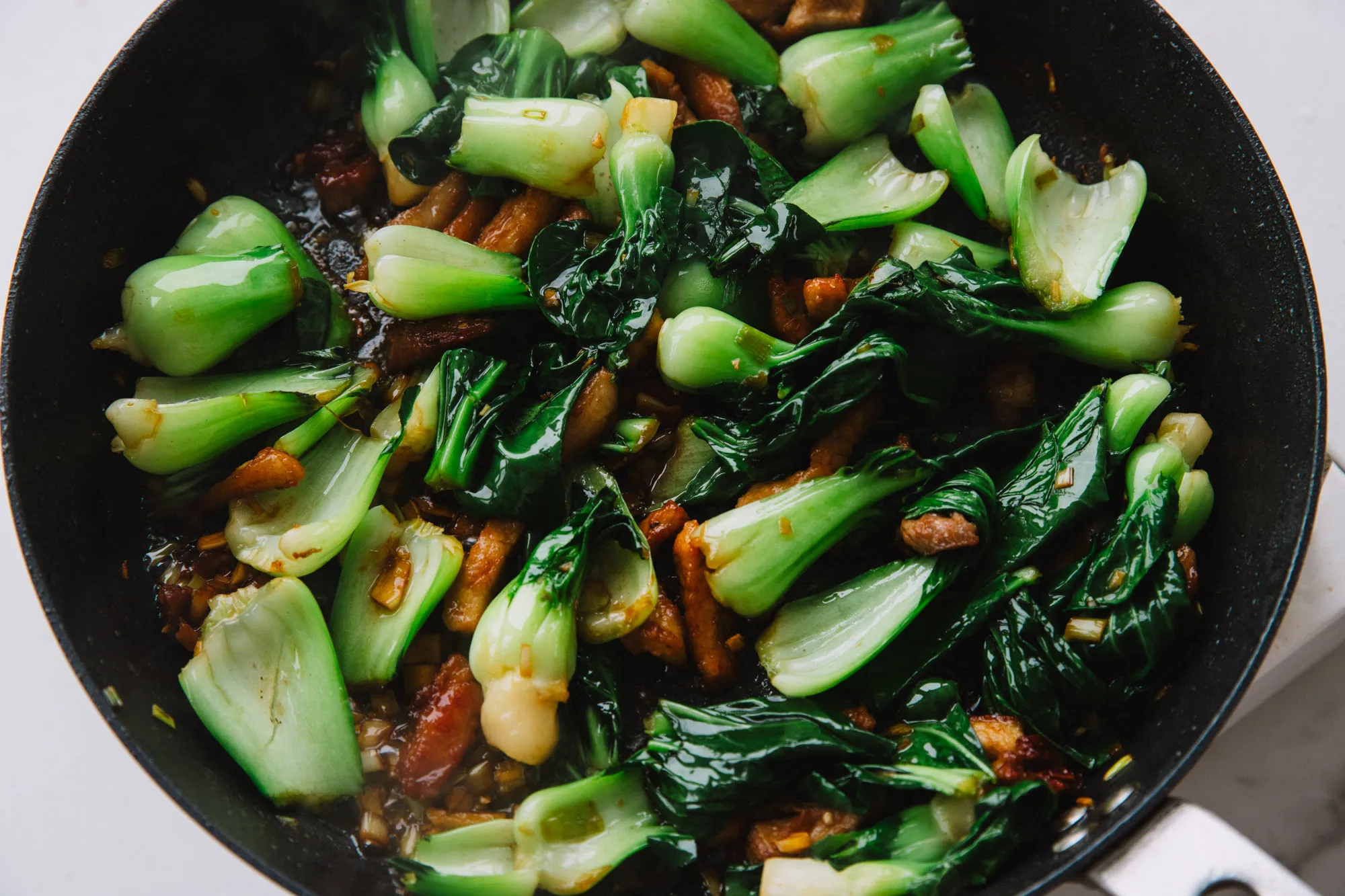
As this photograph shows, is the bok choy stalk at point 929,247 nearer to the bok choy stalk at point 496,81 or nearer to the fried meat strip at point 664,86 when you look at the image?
the fried meat strip at point 664,86

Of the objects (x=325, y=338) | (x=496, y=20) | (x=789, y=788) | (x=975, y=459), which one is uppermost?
(x=496, y=20)

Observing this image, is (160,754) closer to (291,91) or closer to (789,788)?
(789,788)

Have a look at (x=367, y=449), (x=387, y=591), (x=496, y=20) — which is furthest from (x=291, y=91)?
(x=387, y=591)

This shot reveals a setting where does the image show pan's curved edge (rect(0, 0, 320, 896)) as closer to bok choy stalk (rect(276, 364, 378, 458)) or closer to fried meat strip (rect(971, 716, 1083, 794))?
bok choy stalk (rect(276, 364, 378, 458))

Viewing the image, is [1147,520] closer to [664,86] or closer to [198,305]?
[664,86]

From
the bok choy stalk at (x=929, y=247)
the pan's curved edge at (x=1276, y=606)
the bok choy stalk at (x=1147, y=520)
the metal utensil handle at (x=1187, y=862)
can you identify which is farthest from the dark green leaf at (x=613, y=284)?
the metal utensil handle at (x=1187, y=862)

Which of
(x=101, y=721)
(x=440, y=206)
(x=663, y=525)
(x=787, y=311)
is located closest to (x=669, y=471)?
(x=663, y=525)
